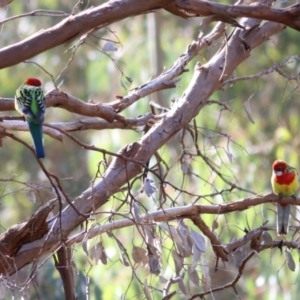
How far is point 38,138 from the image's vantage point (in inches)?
122

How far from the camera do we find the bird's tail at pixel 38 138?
9.76ft

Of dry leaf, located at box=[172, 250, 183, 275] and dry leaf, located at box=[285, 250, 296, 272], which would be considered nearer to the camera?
dry leaf, located at box=[172, 250, 183, 275]

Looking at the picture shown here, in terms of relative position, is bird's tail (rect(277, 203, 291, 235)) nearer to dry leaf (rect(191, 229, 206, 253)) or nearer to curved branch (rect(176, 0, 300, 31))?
dry leaf (rect(191, 229, 206, 253))

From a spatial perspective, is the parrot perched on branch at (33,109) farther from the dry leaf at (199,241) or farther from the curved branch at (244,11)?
the dry leaf at (199,241)

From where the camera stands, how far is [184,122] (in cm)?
394

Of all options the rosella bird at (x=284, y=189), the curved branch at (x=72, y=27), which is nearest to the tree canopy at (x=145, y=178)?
the curved branch at (x=72, y=27)

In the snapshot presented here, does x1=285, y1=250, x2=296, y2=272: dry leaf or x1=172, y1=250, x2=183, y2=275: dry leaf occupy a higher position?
x1=285, y1=250, x2=296, y2=272: dry leaf

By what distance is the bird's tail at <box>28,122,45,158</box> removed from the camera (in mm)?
2975

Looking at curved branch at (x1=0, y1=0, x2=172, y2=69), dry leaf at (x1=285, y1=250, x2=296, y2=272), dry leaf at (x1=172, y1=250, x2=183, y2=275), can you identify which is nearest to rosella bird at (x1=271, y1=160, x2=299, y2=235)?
dry leaf at (x1=285, y1=250, x2=296, y2=272)

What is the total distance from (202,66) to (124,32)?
23.5 ft

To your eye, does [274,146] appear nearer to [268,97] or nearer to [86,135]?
[268,97]

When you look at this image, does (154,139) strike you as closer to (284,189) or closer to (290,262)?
(290,262)

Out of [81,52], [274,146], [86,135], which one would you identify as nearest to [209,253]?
[274,146]

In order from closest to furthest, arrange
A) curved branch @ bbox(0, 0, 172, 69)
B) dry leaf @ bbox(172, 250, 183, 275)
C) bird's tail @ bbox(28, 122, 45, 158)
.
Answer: curved branch @ bbox(0, 0, 172, 69)
bird's tail @ bbox(28, 122, 45, 158)
dry leaf @ bbox(172, 250, 183, 275)
